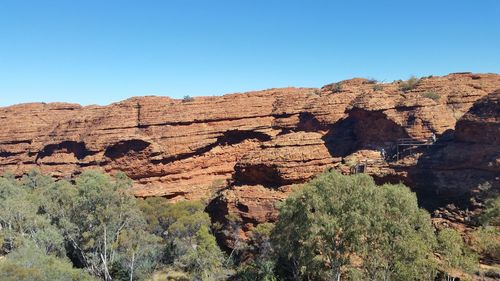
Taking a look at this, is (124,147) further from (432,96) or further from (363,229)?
(432,96)

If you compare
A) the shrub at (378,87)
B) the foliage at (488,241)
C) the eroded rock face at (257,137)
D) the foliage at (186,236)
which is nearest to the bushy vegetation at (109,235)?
the foliage at (186,236)

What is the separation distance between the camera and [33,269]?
22.8 m

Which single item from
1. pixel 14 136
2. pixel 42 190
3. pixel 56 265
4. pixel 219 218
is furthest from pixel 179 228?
pixel 14 136

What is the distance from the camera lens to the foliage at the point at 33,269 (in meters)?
21.8

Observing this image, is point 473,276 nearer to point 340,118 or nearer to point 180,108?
point 340,118

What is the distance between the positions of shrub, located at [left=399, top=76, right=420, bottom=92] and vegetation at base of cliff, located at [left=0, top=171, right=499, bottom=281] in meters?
19.6

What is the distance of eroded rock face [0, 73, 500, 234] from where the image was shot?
114 ft

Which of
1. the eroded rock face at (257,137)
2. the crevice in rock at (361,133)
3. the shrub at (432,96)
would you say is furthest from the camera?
the shrub at (432,96)

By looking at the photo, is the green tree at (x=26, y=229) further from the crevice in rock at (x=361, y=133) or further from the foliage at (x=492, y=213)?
the foliage at (x=492, y=213)

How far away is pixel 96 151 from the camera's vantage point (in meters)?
52.6

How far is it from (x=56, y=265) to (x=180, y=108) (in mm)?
30286

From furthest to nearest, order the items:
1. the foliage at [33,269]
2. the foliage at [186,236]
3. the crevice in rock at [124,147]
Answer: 1. the crevice in rock at [124,147]
2. the foliage at [186,236]
3. the foliage at [33,269]

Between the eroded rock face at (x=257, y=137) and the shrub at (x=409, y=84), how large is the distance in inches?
25.8

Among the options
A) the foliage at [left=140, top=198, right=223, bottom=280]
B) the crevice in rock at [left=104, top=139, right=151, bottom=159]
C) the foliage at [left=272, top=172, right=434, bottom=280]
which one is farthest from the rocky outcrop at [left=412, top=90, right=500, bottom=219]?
the crevice in rock at [left=104, top=139, right=151, bottom=159]
